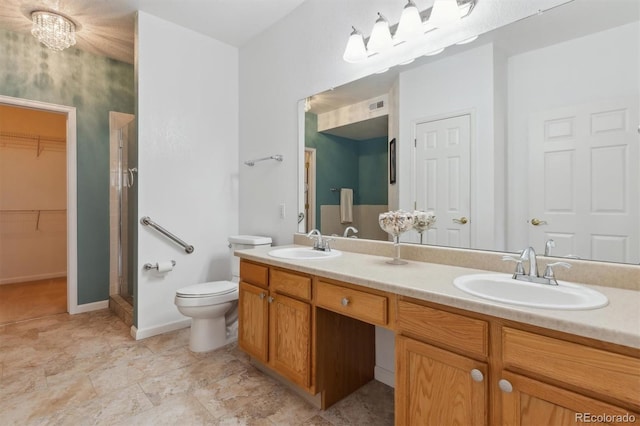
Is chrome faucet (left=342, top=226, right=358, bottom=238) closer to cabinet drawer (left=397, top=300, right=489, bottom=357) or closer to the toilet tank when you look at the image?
the toilet tank

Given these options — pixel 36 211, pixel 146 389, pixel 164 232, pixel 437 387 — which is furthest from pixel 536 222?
pixel 36 211

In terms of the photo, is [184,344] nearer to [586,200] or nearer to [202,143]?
[202,143]

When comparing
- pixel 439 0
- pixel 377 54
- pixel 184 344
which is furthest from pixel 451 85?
pixel 184 344

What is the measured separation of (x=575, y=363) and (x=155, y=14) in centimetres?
330

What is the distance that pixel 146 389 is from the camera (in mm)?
1771

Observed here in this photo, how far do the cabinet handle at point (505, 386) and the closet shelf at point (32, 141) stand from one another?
218 inches

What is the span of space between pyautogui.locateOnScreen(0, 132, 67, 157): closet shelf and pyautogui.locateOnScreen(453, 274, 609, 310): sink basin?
5319mm

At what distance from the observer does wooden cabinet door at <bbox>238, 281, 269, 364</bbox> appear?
180cm

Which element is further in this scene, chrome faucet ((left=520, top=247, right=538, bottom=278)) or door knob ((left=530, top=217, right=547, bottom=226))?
door knob ((left=530, top=217, right=547, bottom=226))

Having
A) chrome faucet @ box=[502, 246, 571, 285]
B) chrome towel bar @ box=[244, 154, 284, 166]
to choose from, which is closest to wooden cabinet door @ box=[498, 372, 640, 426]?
chrome faucet @ box=[502, 246, 571, 285]

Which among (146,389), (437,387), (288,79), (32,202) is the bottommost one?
(146,389)

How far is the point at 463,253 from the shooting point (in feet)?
4.90

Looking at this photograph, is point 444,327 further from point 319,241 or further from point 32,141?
point 32,141

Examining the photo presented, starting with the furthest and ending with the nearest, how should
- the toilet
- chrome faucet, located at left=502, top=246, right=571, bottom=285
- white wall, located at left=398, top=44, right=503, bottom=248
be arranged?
the toilet < white wall, located at left=398, top=44, right=503, bottom=248 < chrome faucet, located at left=502, top=246, right=571, bottom=285
